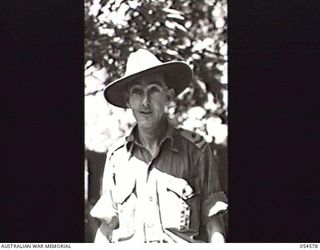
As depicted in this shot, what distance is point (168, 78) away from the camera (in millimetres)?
3354

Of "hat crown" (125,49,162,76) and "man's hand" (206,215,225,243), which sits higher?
"hat crown" (125,49,162,76)

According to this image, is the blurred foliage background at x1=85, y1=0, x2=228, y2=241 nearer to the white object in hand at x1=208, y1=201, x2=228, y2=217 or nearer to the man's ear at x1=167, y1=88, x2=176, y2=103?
the man's ear at x1=167, y1=88, x2=176, y2=103

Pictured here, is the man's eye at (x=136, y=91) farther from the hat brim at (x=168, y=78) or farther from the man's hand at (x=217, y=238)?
the man's hand at (x=217, y=238)

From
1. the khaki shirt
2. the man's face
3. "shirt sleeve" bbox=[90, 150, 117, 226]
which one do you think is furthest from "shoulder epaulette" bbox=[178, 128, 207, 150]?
"shirt sleeve" bbox=[90, 150, 117, 226]

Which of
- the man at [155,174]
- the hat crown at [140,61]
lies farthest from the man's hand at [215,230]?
the hat crown at [140,61]

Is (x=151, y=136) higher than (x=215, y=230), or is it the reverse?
(x=151, y=136)

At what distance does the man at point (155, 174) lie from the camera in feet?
10.9

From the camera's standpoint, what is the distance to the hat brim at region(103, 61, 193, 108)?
132 inches

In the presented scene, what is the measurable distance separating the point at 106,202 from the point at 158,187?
0.26 metres

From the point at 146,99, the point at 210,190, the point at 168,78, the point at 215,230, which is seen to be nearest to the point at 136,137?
the point at 146,99

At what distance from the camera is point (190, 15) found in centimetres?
336

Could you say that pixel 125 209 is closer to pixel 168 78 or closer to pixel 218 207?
pixel 218 207
